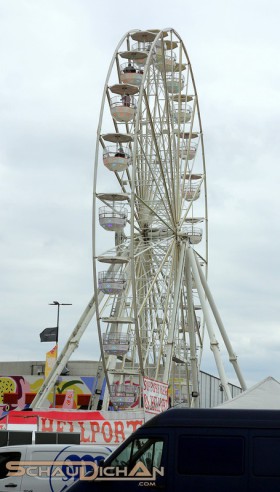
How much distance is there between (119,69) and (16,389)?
35351 mm

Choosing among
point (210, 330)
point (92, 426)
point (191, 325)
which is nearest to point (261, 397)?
point (92, 426)

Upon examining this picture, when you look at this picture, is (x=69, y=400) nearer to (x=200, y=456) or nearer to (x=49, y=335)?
(x=49, y=335)

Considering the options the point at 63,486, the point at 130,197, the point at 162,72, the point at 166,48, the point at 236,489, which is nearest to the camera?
the point at 236,489

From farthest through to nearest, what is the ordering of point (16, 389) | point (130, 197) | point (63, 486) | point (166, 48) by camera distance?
point (16, 389) → point (166, 48) → point (130, 197) → point (63, 486)

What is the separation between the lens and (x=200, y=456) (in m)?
15.4

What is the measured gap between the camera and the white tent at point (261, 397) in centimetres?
2366

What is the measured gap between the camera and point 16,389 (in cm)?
7650

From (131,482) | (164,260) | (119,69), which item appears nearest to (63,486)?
(131,482)

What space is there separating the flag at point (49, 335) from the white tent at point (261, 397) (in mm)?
52305

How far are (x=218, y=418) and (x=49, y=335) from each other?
6201cm

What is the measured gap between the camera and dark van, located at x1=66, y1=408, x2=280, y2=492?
50.1 feet

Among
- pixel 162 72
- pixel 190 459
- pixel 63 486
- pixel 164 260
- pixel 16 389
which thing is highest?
pixel 162 72

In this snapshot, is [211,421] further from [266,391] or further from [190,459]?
[266,391]

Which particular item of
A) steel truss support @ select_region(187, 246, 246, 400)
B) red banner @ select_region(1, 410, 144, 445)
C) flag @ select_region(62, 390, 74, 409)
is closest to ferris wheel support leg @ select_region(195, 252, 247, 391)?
steel truss support @ select_region(187, 246, 246, 400)
